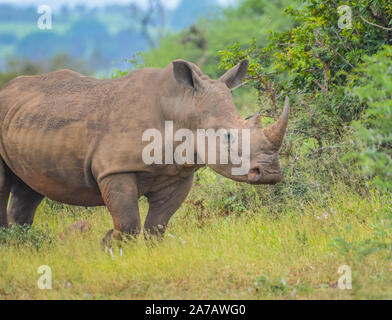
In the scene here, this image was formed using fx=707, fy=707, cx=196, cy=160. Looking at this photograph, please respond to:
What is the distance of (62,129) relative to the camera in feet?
22.0

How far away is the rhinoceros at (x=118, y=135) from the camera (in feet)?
20.4

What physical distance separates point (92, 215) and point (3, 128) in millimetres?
1911

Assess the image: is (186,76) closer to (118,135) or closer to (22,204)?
(118,135)

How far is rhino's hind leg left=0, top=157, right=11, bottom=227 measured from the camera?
7.31 meters

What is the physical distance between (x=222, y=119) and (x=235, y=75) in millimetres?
802

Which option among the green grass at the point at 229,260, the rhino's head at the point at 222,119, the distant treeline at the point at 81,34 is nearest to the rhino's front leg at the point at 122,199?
the green grass at the point at 229,260

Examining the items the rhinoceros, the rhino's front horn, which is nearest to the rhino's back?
the rhinoceros

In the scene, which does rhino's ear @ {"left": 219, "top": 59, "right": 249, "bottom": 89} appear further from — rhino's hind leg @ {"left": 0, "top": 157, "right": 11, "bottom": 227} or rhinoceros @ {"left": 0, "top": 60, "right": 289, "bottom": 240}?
rhino's hind leg @ {"left": 0, "top": 157, "right": 11, "bottom": 227}

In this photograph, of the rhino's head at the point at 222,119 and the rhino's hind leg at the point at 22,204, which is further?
the rhino's hind leg at the point at 22,204

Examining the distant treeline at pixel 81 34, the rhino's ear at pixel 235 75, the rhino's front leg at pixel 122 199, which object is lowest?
the rhino's front leg at pixel 122 199

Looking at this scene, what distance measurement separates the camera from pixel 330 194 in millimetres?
7863

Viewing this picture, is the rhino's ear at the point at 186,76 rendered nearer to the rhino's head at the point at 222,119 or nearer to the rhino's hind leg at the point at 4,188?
the rhino's head at the point at 222,119

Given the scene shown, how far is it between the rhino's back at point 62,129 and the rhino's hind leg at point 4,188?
0.16 metres
